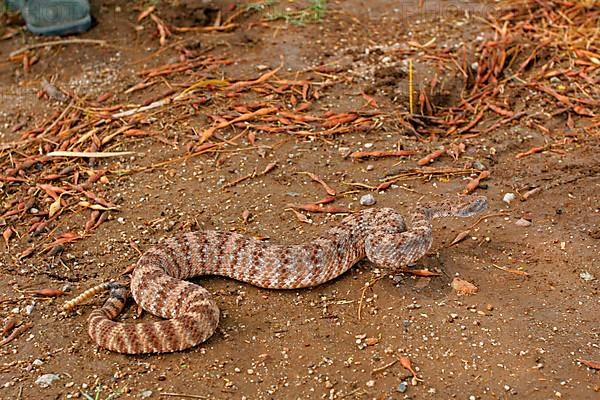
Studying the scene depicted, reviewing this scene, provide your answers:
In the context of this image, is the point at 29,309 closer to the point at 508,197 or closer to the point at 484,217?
the point at 484,217

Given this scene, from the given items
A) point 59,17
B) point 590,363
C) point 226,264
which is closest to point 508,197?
point 590,363

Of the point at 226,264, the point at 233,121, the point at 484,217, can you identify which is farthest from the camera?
the point at 233,121

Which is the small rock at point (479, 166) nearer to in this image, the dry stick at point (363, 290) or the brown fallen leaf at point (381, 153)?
the brown fallen leaf at point (381, 153)

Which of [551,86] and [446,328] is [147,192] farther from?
[551,86]

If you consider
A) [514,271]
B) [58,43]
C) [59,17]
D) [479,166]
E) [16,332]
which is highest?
[59,17]

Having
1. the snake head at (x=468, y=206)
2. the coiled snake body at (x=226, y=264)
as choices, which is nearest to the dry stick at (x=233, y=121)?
the coiled snake body at (x=226, y=264)

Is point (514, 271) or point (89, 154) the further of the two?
point (89, 154)

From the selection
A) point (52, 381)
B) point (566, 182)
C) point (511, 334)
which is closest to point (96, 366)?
A: point (52, 381)
